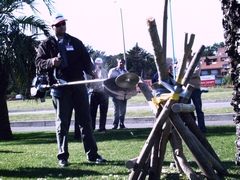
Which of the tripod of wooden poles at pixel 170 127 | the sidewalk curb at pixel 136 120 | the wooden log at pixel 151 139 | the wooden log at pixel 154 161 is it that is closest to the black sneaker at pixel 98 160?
the tripod of wooden poles at pixel 170 127

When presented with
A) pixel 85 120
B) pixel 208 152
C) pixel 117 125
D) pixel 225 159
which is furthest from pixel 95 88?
pixel 208 152

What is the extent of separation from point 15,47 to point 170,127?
296 inches

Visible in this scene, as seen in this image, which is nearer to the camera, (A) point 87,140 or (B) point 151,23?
(B) point 151,23

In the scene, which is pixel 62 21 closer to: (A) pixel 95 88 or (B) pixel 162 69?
(B) pixel 162 69

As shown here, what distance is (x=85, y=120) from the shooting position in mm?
6980

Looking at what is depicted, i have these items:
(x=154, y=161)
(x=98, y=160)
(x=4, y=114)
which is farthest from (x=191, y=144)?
(x=4, y=114)

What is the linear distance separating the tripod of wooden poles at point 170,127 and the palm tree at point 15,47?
7095 mm

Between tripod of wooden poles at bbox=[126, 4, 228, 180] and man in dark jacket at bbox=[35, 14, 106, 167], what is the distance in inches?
73.9

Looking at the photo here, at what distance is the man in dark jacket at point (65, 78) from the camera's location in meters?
6.78

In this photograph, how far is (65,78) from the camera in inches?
269

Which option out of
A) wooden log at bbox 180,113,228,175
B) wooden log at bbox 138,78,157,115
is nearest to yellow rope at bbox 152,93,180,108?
wooden log at bbox 138,78,157,115

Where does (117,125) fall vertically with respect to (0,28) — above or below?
below

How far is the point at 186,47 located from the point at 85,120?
267cm

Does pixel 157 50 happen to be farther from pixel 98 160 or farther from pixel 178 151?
pixel 98 160
